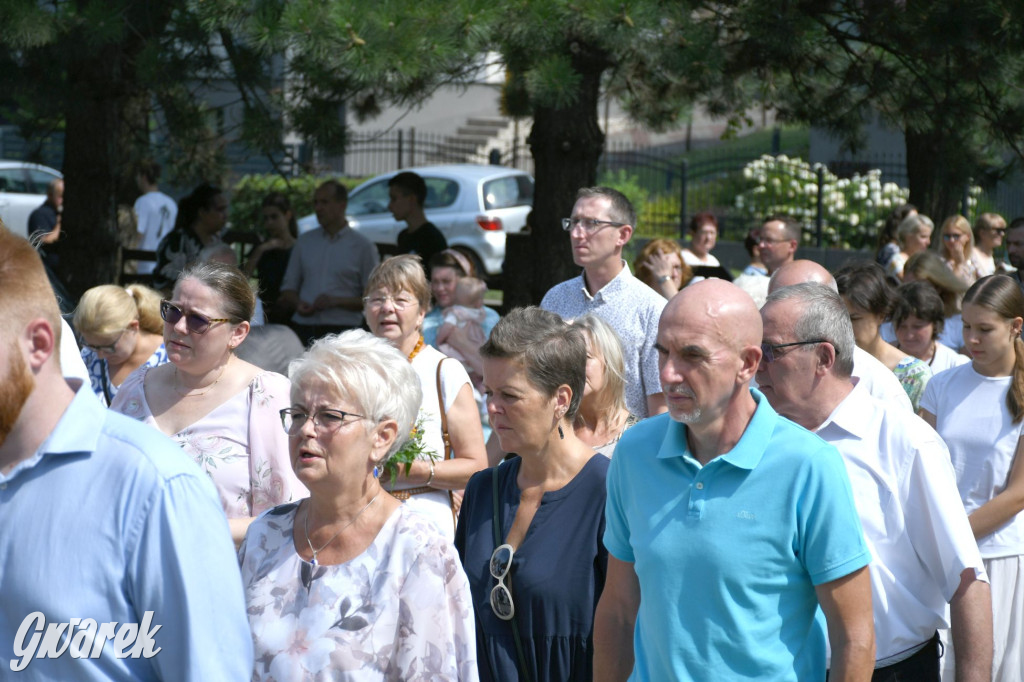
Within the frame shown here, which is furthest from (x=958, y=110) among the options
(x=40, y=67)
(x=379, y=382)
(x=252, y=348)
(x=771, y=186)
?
(x=771, y=186)

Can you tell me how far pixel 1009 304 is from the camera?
4.77 metres

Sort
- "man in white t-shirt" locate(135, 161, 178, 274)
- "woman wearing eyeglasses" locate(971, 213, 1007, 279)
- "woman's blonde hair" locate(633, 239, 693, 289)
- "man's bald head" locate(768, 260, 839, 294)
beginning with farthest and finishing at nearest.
Answer: 1. "man in white t-shirt" locate(135, 161, 178, 274)
2. "woman wearing eyeglasses" locate(971, 213, 1007, 279)
3. "woman's blonde hair" locate(633, 239, 693, 289)
4. "man's bald head" locate(768, 260, 839, 294)

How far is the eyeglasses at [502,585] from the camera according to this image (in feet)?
11.2

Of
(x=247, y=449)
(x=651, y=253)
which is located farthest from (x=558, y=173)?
(x=247, y=449)

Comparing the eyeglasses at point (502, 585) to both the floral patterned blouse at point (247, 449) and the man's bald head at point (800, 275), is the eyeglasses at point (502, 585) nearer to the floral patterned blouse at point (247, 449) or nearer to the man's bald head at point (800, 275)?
the floral patterned blouse at point (247, 449)

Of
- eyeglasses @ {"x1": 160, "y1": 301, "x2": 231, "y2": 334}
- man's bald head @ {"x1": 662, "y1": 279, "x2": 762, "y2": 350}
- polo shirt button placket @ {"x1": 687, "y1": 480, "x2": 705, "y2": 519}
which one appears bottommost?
polo shirt button placket @ {"x1": 687, "y1": 480, "x2": 705, "y2": 519}

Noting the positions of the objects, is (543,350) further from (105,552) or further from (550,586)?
(105,552)

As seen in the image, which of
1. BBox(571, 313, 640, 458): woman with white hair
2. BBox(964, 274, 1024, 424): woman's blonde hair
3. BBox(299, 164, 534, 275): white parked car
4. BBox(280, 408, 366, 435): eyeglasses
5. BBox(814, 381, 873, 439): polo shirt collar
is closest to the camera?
BBox(280, 408, 366, 435): eyeglasses

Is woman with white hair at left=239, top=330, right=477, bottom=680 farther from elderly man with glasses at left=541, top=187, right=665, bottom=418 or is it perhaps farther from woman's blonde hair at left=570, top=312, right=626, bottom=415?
elderly man with glasses at left=541, top=187, right=665, bottom=418

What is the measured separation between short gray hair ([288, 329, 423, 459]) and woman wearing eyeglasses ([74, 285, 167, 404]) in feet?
7.74

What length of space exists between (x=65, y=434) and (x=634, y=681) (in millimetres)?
1512

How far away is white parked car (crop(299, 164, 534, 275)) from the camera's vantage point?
1823 cm

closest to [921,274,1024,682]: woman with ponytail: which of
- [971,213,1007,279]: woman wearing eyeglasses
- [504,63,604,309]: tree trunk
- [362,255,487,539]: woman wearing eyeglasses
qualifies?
[362,255,487,539]: woman wearing eyeglasses

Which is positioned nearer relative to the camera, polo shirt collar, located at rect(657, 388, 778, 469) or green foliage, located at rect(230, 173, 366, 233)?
polo shirt collar, located at rect(657, 388, 778, 469)
